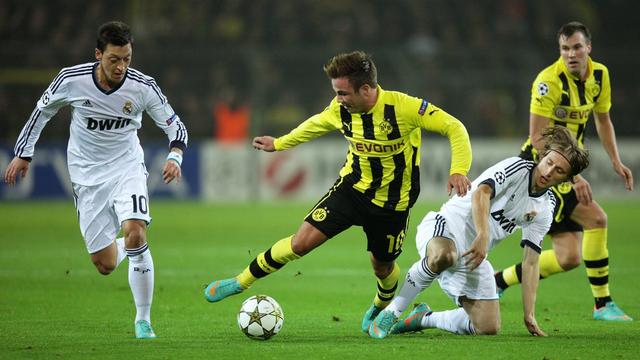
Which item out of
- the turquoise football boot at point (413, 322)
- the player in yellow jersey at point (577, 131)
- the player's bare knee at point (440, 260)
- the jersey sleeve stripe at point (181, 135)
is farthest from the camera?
the player in yellow jersey at point (577, 131)

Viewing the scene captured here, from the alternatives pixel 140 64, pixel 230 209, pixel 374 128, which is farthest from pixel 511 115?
pixel 374 128

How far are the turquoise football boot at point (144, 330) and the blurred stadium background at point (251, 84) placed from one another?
13522 millimetres

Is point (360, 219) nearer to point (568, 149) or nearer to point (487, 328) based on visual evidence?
point (487, 328)

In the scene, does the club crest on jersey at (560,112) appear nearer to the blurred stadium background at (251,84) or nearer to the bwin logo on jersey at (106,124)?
the bwin logo on jersey at (106,124)

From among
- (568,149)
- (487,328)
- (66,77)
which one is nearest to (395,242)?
(487,328)

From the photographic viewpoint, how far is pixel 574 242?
836cm

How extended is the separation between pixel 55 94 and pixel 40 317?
1744 millimetres

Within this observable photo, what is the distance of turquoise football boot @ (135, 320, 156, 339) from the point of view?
662cm

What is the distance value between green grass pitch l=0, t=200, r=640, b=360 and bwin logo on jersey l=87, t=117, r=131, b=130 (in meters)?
1.40

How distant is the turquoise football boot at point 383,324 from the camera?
6.68 metres

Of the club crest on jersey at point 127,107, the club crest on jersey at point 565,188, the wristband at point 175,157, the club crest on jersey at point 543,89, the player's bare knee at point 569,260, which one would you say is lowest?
the player's bare knee at point 569,260

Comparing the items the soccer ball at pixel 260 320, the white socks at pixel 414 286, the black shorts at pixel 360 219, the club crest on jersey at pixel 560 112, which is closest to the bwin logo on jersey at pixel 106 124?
the black shorts at pixel 360 219

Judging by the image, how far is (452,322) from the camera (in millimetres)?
6957

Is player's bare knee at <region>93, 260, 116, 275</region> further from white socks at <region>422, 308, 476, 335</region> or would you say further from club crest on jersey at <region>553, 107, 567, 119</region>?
club crest on jersey at <region>553, 107, 567, 119</region>
